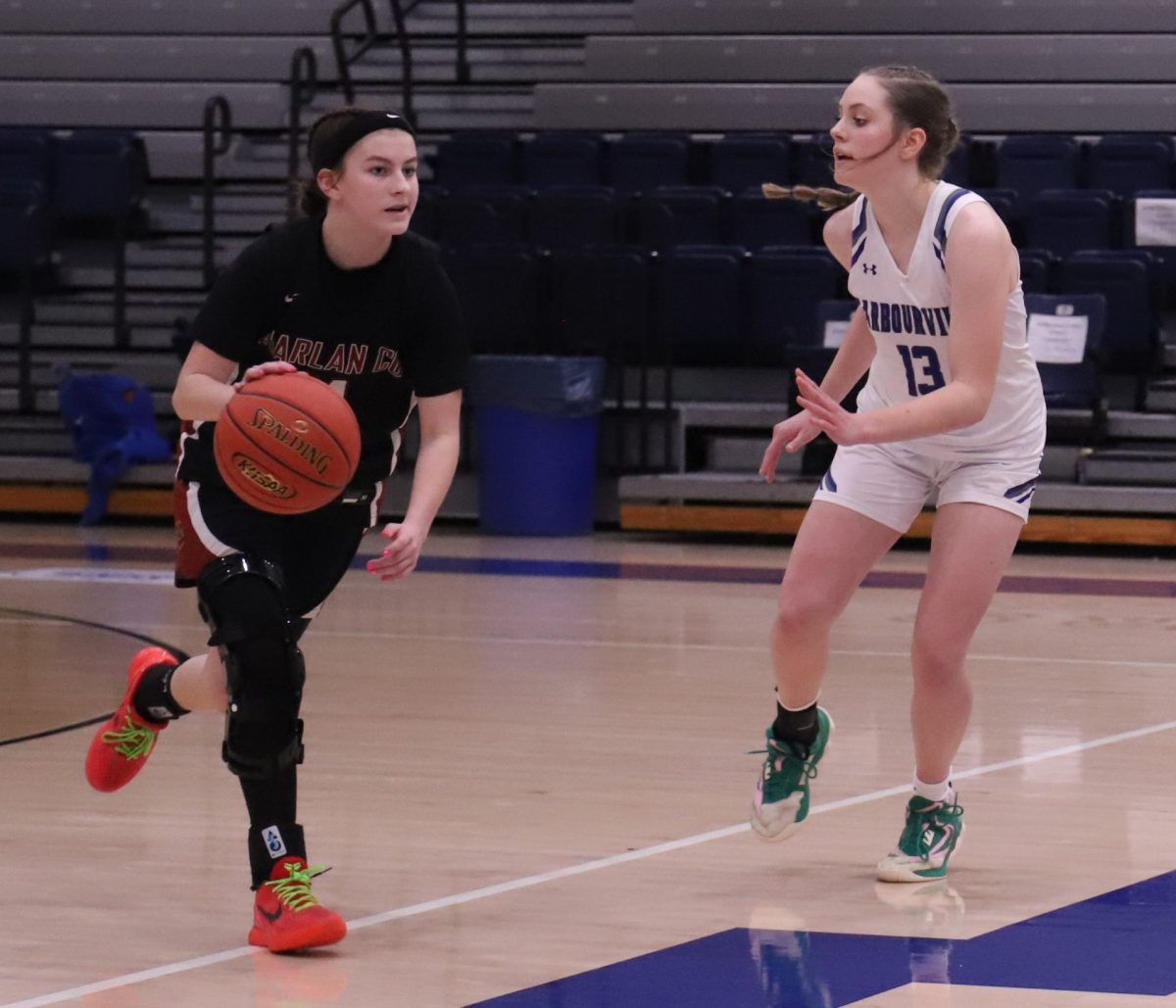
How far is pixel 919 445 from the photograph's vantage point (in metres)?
3.79

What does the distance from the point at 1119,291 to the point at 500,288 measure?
3012mm

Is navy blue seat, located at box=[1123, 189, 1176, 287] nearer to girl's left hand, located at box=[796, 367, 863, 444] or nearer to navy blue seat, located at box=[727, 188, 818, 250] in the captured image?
navy blue seat, located at box=[727, 188, 818, 250]

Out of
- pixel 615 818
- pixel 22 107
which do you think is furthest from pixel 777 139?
pixel 615 818

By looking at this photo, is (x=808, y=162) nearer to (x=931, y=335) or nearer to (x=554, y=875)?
(x=931, y=335)

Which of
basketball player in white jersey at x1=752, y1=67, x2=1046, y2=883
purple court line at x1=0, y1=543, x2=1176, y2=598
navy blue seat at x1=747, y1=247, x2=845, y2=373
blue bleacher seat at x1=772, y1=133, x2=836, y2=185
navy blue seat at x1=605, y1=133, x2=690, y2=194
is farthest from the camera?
navy blue seat at x1=605, y1=133, x2=690, y2=194

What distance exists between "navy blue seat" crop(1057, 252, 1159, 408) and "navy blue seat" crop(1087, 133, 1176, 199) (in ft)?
3.55

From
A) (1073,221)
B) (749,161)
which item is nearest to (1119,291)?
(1073,221)

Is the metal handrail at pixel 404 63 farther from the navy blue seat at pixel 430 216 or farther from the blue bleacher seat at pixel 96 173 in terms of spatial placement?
the blue bleacher seat at pixel 96 173

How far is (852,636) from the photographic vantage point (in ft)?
23.2

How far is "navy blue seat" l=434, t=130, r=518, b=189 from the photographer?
1198 centimetres

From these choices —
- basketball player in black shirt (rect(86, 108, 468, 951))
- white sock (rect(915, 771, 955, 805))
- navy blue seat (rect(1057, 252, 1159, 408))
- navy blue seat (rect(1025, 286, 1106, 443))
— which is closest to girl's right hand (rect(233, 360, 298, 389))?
basketball player in black shirt (rect(86, 108, 468, 951))

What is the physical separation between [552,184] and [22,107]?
396cm

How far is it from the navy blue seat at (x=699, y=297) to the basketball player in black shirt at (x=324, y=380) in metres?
7.02

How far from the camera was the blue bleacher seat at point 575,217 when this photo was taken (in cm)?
1095
